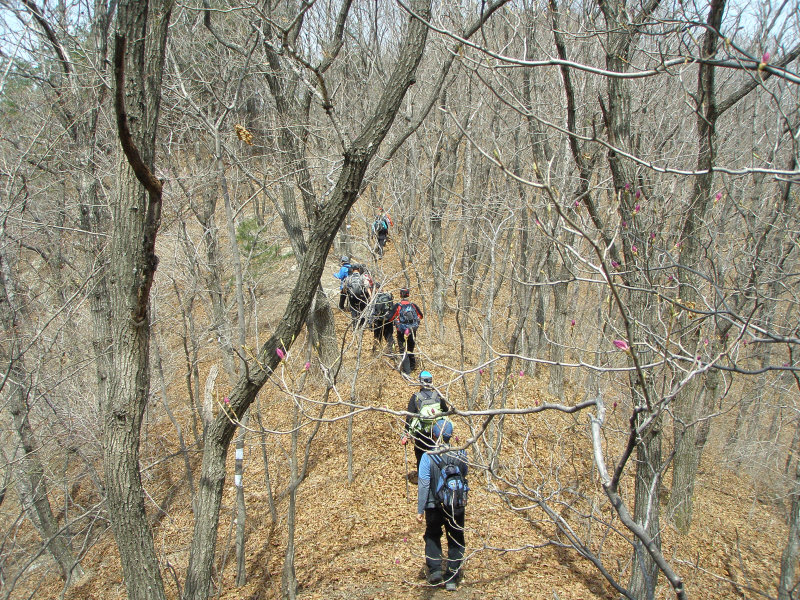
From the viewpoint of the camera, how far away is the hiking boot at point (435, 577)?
17.2 ft

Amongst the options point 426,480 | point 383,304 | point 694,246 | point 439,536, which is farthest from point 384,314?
point 694,246

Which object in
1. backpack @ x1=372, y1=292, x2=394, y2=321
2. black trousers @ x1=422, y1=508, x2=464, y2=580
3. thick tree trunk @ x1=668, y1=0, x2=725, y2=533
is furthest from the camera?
backpack @ x1=372, y1=292, x2=394, y2=321

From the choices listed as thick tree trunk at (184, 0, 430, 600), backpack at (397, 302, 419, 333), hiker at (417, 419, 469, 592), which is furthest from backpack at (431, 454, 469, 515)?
backpack at (397, 302, 419, 333)

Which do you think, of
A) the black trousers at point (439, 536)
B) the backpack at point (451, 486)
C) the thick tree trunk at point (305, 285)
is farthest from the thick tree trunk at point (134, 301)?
the black trousers at point (439, 536)

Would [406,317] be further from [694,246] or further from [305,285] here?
[305,285]

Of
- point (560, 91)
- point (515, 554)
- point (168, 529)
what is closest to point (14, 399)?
point (168, 529)

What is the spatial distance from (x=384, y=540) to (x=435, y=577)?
5.40 ft

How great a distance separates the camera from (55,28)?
19.0 feet

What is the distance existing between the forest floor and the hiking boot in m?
A: 0.18

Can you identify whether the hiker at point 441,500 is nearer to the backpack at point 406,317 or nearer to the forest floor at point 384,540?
the forest floor at point 384,540

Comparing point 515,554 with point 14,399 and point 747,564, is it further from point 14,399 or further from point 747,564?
point 14,399

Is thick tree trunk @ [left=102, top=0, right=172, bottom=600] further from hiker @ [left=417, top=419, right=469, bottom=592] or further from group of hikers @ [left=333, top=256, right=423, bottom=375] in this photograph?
group of hikers @ [left=333, top=256, right=423, bottom=375]

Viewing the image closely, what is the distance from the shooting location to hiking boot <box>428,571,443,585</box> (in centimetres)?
523

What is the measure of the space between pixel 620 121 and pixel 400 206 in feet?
26.7
